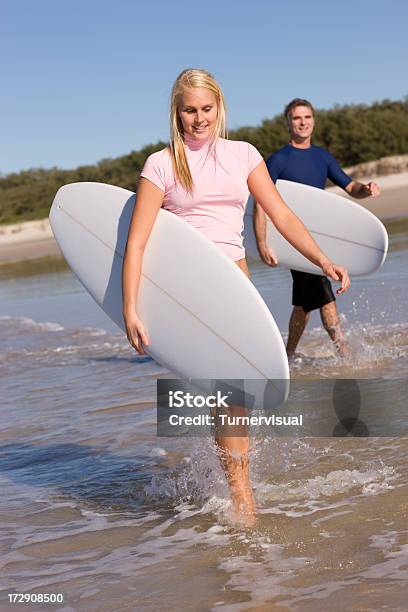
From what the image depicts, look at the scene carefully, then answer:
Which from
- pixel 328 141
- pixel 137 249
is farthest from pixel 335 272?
pixel 328 141

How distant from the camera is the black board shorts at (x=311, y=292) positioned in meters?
5.68

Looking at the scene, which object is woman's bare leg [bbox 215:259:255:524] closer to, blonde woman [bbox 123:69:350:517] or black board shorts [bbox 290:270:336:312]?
blonde woman [bbox 123:69:350:517]

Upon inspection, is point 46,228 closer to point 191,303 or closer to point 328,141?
point 328,141

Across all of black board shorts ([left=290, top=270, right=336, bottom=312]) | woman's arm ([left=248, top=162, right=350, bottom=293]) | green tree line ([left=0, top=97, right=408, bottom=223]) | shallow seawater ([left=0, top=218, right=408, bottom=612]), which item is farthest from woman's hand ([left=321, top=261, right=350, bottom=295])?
green tree line ([left=0, top=97, right=408, bottom=223])

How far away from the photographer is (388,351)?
569 centimetres

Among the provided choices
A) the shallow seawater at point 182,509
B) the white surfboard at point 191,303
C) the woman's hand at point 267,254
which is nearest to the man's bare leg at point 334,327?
the shallow seawater at point 182,509

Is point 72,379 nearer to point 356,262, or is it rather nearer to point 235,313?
point 356,262

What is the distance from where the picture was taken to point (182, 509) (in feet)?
11.2

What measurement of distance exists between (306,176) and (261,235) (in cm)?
61

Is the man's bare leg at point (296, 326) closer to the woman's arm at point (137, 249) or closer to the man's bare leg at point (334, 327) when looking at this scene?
the man's bare leg at point (334, 327)

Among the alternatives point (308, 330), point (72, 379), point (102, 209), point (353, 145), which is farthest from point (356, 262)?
point (353, 145)

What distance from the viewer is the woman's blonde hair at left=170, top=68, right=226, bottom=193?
3027 millimetres

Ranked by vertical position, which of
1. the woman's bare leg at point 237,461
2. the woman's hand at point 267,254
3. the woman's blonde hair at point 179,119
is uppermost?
the woman's blonde hair at point 179,119

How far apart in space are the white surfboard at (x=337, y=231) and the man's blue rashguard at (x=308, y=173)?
0.19 feet
